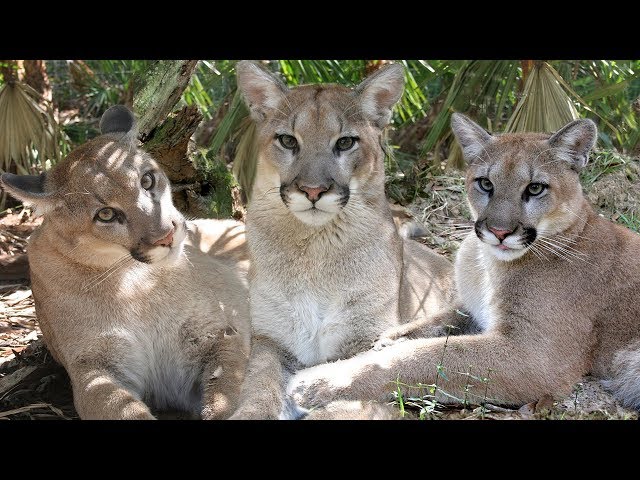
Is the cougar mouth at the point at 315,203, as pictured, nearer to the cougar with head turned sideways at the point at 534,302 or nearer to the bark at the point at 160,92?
the cougar with head turned sideways at the point at 534,302

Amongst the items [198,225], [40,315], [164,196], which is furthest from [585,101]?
[40,315]

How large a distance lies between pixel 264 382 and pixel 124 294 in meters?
1.15

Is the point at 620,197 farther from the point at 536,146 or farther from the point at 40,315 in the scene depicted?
the point at 40,315

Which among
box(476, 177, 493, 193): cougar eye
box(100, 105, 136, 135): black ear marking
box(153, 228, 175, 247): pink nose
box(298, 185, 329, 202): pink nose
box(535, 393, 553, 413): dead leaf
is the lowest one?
box(535, 393, 553, 413): dead leaf

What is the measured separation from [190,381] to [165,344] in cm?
29

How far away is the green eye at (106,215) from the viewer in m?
5.38

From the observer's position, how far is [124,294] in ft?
18.8

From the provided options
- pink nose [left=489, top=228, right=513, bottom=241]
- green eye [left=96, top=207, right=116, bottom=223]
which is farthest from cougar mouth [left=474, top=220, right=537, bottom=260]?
green eye [left=96, top=207, right=116, bottom=223]

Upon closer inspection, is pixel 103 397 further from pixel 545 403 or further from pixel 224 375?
pixel 545 403

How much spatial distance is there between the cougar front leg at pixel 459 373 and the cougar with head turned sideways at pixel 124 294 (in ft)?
2.23

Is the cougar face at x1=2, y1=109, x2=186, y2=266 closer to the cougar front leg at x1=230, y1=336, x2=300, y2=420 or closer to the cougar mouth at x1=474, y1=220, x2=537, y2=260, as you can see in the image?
the cougar front leg at x1=230, y1=336, x2=300, y2=420

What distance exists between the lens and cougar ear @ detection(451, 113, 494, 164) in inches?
224

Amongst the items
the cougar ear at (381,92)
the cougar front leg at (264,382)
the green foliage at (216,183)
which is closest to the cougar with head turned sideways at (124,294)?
the cougar front leg at (264,382)

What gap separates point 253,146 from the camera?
28.3 ft
